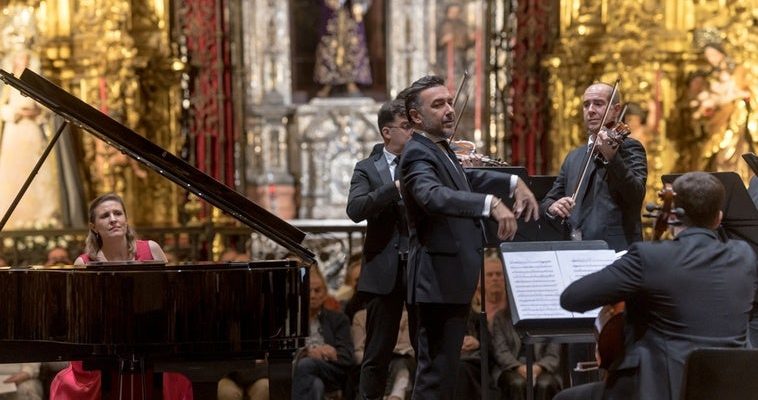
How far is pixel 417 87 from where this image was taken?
5.07 m

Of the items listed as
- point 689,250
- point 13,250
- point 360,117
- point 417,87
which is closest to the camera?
point 689,250

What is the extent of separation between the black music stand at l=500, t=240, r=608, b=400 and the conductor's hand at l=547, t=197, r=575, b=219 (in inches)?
17.0

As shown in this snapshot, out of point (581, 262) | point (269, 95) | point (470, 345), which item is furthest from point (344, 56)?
point (581, 262)

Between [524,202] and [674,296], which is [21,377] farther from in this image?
[674,296]

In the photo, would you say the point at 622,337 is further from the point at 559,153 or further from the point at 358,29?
the point at 358,29

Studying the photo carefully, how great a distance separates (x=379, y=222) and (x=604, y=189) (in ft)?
3.26

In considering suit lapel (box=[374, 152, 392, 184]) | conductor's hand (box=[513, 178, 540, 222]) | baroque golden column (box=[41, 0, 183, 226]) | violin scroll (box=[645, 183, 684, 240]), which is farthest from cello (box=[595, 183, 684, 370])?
baroque golden column (box=[41, 0, 183, 226])

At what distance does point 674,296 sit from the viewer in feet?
13.1

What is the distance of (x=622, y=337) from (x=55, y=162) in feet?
20.3

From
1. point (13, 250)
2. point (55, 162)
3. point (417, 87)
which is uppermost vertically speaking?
point (417, 87)

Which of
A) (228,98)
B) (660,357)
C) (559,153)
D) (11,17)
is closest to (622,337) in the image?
(660,357)

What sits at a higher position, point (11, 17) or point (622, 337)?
point (11, 17)

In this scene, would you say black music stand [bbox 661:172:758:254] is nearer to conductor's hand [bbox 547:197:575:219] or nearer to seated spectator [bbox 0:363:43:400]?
conductor's hand [bbox 547:197:575:219]

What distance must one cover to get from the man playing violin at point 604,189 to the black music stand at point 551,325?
1.97 feet
